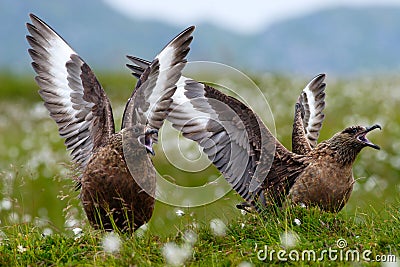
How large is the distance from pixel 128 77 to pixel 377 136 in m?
8.22

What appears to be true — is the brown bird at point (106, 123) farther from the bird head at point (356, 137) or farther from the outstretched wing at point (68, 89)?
the bird head at point (356, 137)

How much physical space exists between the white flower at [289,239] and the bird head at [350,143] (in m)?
0.97

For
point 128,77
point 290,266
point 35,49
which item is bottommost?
point 290,266

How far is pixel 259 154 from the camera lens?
18.2ft

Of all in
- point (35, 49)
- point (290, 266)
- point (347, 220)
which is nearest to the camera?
point (290, 266)

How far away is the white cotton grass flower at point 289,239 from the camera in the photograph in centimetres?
477

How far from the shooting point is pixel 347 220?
17.5 ft

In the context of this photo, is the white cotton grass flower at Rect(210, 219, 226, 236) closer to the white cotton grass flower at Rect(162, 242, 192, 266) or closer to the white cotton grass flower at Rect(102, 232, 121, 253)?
the white cotton grass flower at Rect(162, 242, 192, 266)

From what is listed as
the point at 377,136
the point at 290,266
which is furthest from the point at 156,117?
the point at 377,136

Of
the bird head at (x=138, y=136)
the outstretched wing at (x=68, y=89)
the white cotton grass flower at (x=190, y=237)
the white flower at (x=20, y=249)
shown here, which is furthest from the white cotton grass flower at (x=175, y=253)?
the outstretched wing at (x=68, y=89)

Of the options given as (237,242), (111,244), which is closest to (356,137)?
(237,242)

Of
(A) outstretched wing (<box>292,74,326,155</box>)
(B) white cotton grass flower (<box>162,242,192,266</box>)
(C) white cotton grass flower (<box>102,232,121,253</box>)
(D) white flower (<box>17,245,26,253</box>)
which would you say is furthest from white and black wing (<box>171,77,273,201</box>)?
(D) white flower (<box>17,245,26,253</box>)

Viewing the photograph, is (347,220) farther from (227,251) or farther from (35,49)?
(35,49)

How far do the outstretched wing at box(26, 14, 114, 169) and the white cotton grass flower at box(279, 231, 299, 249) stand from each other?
1831 millimetres
